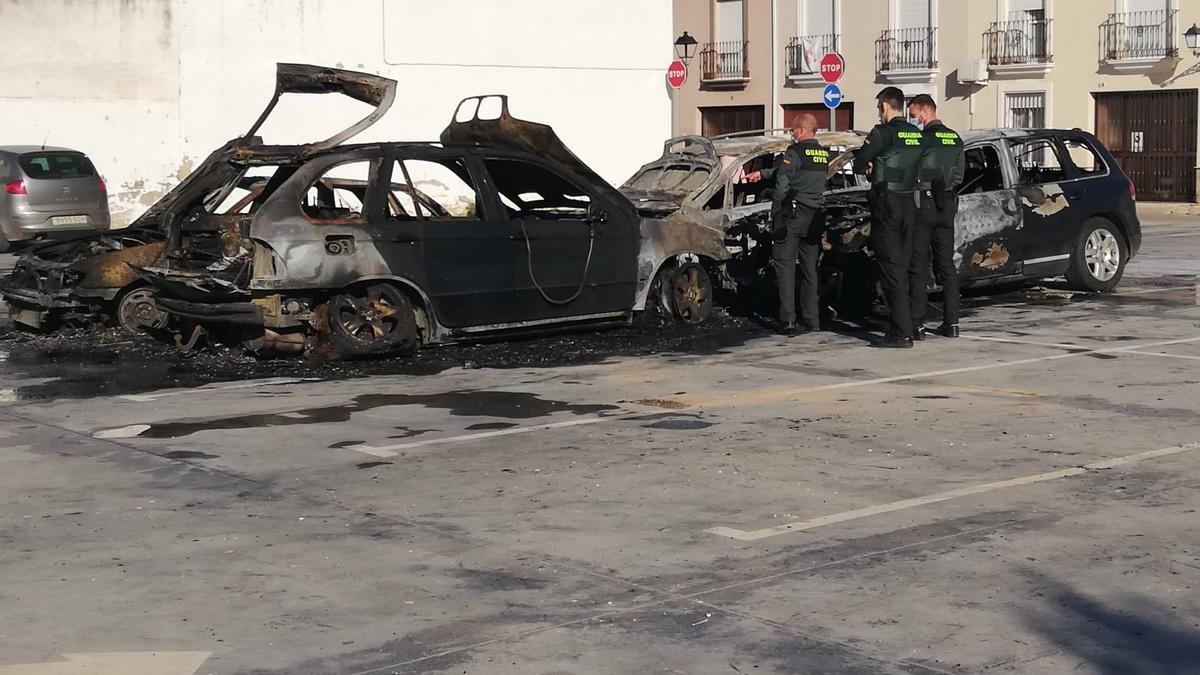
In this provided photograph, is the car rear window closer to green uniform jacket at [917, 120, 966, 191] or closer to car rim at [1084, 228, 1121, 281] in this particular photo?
car rim at [1084, 228, 1121, 281]

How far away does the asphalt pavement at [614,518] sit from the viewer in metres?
5.47

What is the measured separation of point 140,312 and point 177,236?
1205 mm

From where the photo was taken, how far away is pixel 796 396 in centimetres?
1029

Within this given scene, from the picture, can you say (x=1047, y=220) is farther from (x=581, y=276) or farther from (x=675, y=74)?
(x=675, y=74)

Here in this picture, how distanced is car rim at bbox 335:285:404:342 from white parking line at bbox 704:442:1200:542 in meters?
5.36

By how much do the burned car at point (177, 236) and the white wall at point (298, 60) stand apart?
14.0 metres

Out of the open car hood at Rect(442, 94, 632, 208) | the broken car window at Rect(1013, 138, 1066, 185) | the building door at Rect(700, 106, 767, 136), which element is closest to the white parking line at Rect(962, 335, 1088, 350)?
the broken car window at Rect(1013, 138, 1066, 185)

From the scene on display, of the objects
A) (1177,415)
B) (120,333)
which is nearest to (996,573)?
(1177,415)

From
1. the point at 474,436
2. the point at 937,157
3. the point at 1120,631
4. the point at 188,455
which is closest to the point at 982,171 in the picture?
the point at 937,157

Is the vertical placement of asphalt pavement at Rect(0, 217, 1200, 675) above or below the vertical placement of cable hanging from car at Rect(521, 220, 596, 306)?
below

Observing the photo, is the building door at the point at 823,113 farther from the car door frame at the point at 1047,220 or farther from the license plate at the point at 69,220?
the car door frame at the point at 1047,220

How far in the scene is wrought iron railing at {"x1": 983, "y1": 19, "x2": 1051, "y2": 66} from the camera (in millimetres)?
39406

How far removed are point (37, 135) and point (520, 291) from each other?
16840 millimetres

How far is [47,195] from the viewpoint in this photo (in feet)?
77.6
